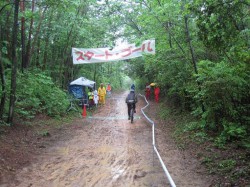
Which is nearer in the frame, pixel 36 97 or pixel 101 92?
pixel 36 97

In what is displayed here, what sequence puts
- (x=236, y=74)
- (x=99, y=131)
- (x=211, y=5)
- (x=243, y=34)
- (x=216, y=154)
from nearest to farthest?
1. (x=211, y=5)
2. (x=243, y=34)
3. (x=216, y=154)
4. (x=236, y=74)
5. (x=99, y=131)

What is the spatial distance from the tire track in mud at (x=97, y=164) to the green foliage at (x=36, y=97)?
9.72 ft

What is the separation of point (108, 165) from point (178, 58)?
289 inches

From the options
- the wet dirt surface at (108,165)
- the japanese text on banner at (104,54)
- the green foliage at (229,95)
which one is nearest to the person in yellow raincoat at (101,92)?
the japanese text on banner at (104,54)

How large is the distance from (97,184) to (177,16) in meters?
9.07

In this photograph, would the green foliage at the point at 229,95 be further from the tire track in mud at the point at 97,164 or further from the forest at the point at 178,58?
the tire track in mud at the point at 97,164

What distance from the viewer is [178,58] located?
42.5ft

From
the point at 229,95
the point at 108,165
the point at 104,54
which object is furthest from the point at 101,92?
the point at 108,165

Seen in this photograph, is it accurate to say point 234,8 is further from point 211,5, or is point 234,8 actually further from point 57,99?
point 57,99

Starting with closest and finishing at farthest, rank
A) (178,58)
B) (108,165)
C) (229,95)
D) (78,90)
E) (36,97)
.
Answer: (108,165) → (229,95) → (178,58) → (36,97) → (78,90)

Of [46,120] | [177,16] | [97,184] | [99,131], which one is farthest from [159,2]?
[97,184]

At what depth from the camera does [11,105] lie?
1015cm

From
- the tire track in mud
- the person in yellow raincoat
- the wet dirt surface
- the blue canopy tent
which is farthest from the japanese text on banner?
the wet dirt surface

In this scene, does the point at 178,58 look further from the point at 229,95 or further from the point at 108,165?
the point at 108,165
